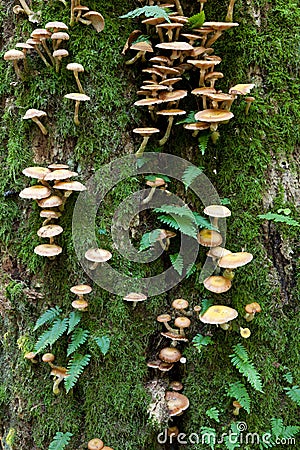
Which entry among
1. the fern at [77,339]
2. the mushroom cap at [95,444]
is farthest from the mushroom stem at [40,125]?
the mushroom cap at [95,444]

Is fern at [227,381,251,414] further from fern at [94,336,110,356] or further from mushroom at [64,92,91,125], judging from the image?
mushroom at [64,92,91,125]

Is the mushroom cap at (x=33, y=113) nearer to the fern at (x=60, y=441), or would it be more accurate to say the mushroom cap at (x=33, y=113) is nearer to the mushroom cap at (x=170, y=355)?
the mushroom cap at (x=170, y=355)

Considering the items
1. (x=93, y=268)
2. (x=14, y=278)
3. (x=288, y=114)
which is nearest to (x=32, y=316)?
(x=14, y=278)

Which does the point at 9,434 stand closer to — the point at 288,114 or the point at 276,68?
the point at 288,114

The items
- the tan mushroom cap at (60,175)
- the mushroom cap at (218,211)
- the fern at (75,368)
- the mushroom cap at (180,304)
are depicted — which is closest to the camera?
the fern at (75,368)

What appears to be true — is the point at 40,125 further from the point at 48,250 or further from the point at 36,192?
the point at 48,250

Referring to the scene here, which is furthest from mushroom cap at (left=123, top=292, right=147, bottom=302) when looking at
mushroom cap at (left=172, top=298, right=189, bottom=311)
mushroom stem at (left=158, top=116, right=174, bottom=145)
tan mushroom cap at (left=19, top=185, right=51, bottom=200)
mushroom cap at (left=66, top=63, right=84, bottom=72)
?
mushroom cap at (left=66, top=63, right=84, bottom=72)
